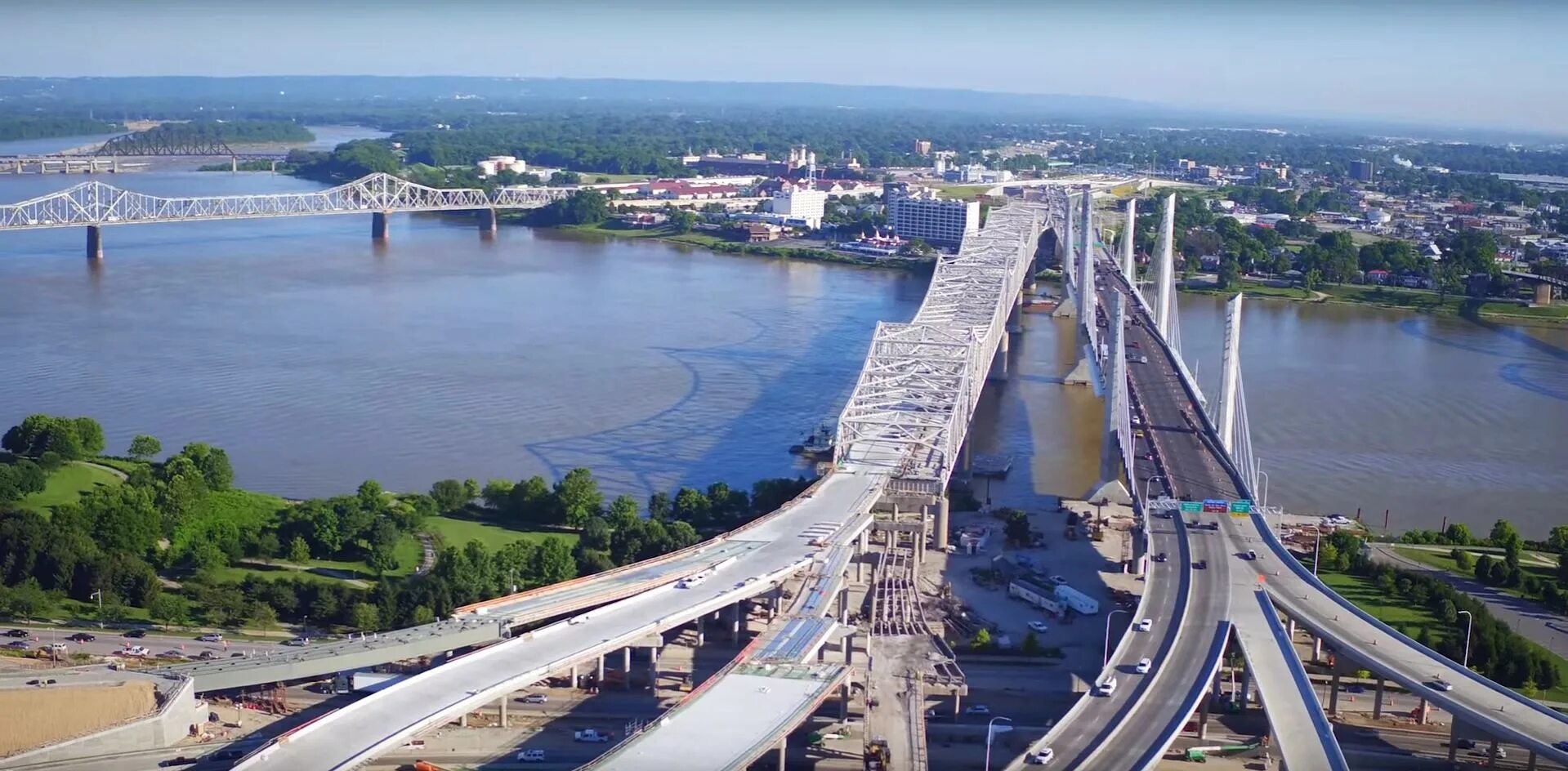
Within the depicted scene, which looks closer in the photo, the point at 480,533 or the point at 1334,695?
the point at 1334,695

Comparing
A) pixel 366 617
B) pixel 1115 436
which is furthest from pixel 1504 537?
pixel 366 617

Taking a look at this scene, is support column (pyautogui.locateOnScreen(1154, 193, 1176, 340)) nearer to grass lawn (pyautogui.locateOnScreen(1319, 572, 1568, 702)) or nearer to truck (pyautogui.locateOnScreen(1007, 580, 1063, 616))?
grass lawn (pyautogui.locateOnScreen(1319, 572, 1568, 702))

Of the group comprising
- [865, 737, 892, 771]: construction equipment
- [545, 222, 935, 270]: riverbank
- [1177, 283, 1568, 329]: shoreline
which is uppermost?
[545, 222, 935, 270]: riverbank

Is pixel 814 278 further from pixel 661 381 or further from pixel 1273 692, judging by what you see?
pixel 1273 692

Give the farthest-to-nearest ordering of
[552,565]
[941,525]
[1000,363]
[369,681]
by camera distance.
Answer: [1000,363], [941,525], [552,565], [369,681]

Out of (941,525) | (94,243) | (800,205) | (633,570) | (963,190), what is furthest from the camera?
(963,190)

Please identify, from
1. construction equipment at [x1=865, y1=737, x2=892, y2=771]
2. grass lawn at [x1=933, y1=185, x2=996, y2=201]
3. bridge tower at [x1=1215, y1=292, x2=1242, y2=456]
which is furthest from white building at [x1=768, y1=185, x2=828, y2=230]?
construction equipment at [x1=865, y1=737, x2=892, y2=771]

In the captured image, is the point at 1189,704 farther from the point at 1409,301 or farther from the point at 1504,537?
the point at 1409,301
